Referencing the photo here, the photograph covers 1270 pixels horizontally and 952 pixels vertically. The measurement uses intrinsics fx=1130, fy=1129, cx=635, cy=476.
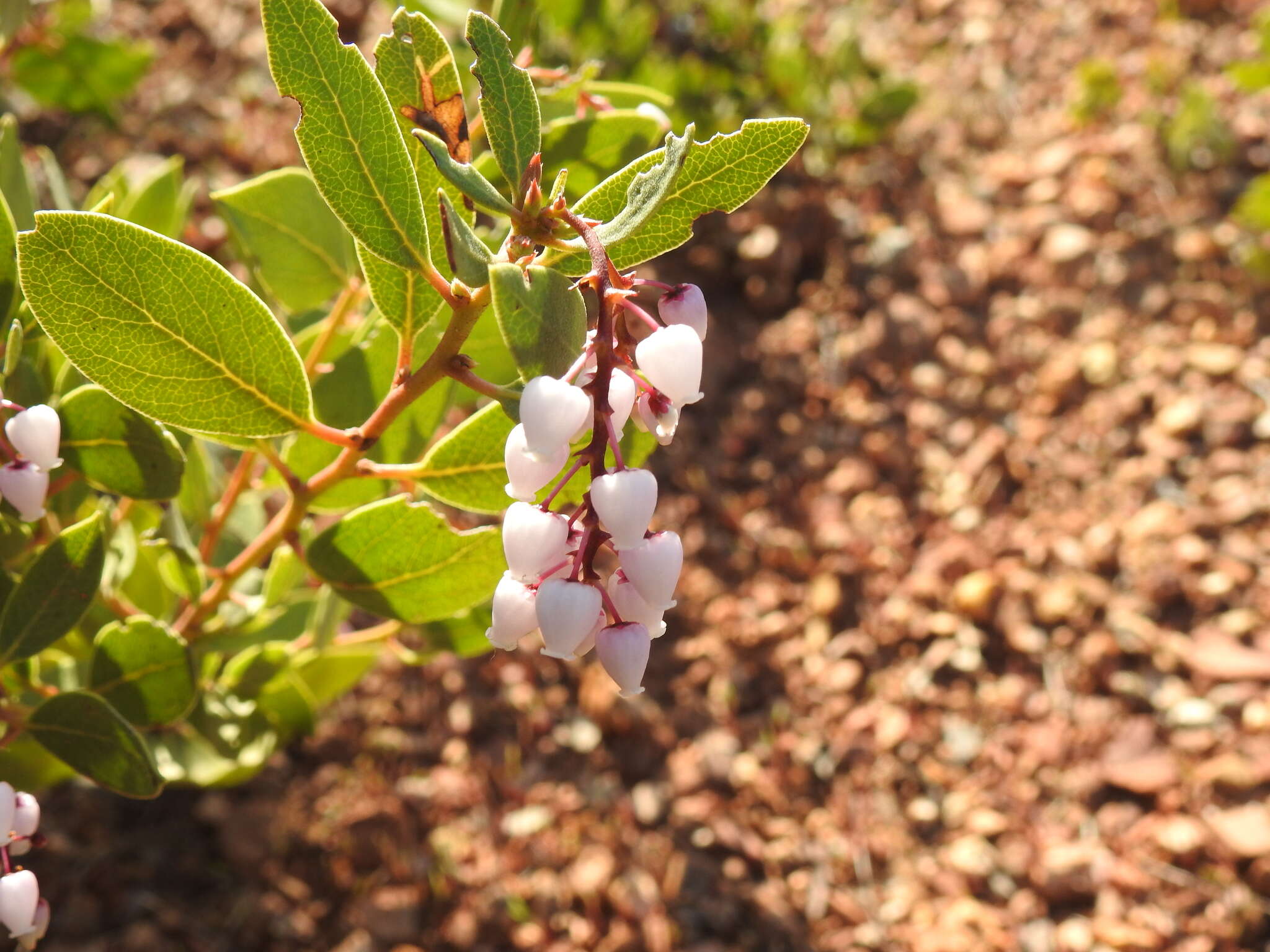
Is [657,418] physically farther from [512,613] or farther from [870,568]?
[870,568]

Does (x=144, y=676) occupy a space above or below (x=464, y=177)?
below

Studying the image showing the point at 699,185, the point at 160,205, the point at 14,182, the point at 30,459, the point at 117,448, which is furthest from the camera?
the point at 160,205

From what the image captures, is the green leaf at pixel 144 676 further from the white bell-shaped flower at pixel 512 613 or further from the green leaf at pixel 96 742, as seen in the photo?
the white bell-shaped flower at pixel 512 613

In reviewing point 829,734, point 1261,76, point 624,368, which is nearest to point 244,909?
point 829,734

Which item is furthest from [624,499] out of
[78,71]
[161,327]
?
[78,71]

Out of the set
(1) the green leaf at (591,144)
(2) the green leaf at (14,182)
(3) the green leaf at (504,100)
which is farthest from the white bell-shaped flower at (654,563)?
(2) the green leaf at (14,182)
